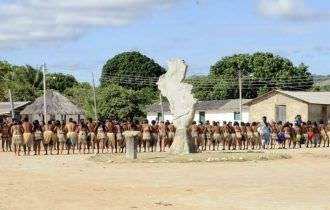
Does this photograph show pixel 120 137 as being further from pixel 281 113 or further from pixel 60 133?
pixel 281 113

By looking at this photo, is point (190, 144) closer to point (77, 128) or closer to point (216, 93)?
point (77, 128)

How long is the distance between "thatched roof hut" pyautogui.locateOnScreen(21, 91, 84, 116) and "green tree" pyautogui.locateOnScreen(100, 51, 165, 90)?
27.2m

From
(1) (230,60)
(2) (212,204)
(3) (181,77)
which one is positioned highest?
(1) (230,60)

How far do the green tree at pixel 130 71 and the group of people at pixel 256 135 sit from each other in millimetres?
50392

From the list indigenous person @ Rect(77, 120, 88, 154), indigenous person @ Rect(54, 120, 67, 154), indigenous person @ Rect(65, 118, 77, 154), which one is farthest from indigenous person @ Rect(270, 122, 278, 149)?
indigenous person @ Rect(54, 120, 67, 154)

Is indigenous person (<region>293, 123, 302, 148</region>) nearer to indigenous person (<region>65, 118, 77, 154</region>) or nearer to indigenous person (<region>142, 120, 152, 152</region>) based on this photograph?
indigenous person (<region>142, 120, 152, 152</region>)

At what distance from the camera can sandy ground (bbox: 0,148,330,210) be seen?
1455 cm

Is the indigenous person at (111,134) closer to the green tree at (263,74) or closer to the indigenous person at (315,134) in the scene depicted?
the indigenous person at (315,134)

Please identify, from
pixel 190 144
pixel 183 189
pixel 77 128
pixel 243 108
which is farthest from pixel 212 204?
pixel 243 108

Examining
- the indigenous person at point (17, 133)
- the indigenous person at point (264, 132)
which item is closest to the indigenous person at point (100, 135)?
the indigenous person at point (17, 133)

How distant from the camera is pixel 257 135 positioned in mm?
37031

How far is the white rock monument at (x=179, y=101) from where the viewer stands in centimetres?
3039

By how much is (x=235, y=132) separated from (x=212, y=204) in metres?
22.2

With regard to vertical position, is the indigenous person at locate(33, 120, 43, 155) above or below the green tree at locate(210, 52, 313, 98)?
below
